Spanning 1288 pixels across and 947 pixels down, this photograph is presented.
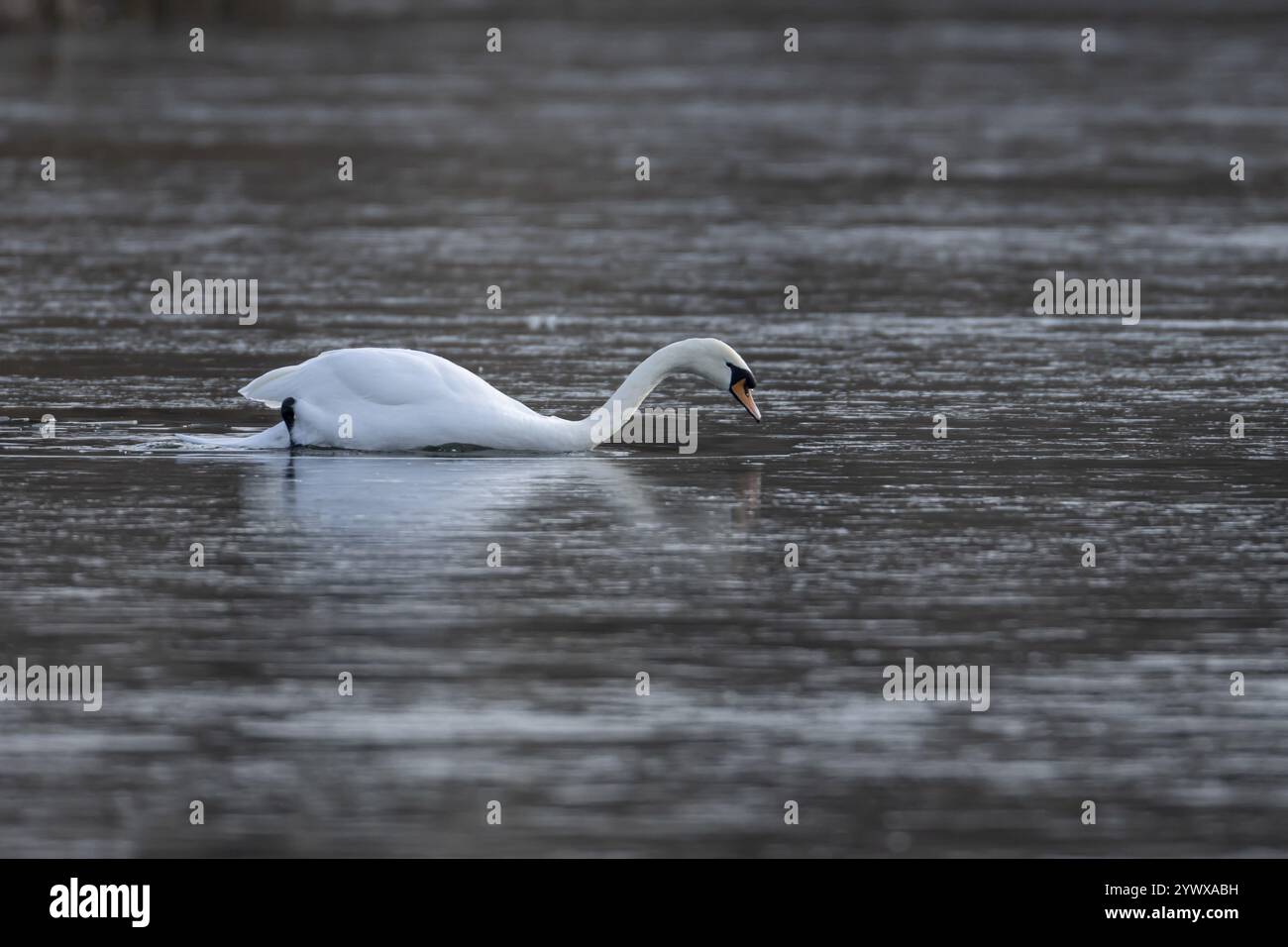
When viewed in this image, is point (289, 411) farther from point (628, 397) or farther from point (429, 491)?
point (628, 397)

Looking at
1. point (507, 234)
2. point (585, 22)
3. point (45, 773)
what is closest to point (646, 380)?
point (45, 773)

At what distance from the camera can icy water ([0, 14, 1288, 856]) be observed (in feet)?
25.6

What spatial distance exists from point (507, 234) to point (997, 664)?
1489cm

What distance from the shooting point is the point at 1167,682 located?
8961 millimetres

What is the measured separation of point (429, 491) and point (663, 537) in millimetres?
1401

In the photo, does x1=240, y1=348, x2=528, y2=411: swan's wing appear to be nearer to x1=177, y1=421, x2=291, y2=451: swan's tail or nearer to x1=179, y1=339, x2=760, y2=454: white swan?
x1=179, y1=339, x2=760, y2=454: white swan

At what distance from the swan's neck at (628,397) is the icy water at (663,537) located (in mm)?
204

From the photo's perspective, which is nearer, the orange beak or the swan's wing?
the swan's wing

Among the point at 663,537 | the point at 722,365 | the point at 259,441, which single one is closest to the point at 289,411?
the point at 259,441

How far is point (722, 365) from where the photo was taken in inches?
524

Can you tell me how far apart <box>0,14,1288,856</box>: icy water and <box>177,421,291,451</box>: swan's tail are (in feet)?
0.62

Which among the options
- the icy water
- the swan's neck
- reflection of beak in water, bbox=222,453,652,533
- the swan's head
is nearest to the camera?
the icy water

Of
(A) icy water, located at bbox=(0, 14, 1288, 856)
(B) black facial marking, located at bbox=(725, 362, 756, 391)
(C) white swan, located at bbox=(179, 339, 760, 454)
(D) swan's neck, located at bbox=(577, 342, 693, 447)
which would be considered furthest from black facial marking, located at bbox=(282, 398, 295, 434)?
(B) black facial marking, located at bbox=(725, 362, 756, 391)
